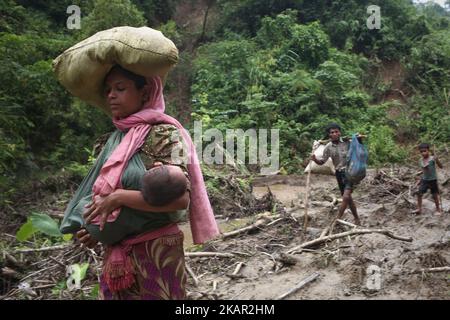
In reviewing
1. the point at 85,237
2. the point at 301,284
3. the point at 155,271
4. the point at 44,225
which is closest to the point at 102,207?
the point at 85,237

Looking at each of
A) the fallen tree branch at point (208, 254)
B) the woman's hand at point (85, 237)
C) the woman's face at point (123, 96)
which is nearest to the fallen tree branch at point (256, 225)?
the fallen tree branch at point (208, 254)

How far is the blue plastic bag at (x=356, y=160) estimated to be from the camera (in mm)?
5137

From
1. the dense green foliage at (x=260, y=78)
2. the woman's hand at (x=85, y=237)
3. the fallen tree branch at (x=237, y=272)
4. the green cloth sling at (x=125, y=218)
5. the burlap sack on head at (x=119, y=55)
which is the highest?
the dense green foliage at (x=260, y=78)

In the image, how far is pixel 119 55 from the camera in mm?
1799

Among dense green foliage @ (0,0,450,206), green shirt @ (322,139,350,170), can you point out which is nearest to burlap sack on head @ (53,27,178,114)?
green shirt @ (322,139,350,170)

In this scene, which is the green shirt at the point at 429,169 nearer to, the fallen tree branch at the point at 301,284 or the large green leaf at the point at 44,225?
the fallen tree branch at the point at 301,284

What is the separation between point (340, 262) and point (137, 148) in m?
2.96

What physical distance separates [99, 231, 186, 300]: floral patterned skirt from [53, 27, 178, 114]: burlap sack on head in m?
0.67

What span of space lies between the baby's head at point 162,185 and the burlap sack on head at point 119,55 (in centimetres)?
45

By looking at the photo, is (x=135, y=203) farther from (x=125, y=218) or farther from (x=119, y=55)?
(x=119, y=55)

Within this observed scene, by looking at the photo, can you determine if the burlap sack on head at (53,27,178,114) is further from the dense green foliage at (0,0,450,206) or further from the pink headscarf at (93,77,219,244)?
the dense green foliage at (0,0,450,206)

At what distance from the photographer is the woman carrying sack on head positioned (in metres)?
1.73
